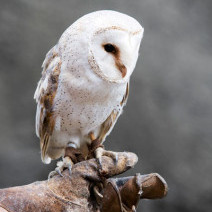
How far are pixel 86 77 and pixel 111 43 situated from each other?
0.41ft

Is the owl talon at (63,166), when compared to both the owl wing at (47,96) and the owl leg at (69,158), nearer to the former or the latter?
the owl leg at (69,158)

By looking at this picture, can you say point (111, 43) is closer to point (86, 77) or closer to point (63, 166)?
point (86, 77)

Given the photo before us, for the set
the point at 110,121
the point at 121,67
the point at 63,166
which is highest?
the point at 121,67

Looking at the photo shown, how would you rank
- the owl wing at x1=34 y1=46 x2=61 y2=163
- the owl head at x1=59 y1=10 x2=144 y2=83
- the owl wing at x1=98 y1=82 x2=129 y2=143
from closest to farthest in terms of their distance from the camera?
the owl head at x1=59 y1=10 x2=144 y2=83, the owl wing at x1=34 y1=46 x2=61 y2=163, the owl wing at x1=98 y1=82 x2=129 y2=143

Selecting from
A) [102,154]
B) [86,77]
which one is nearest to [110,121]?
[102,154]

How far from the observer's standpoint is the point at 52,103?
1.61 m

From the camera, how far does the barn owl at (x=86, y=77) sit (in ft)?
4.92

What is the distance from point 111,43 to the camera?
1.50 metres

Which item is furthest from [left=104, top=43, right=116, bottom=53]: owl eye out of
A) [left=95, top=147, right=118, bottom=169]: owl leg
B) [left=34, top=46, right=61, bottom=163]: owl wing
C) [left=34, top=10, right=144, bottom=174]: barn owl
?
[left=95, top=147, right=118, bottom=169]: owl leg

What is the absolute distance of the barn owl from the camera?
1500mm

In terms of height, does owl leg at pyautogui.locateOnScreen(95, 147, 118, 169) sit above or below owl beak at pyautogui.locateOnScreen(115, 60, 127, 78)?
below

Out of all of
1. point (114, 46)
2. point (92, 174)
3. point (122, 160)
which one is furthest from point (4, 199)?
point (114, 46)

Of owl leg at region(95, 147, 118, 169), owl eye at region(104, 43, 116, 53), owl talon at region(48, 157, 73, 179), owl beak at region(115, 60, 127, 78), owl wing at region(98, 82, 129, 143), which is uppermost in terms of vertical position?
owl eye at region(104, 43, 116, 53)

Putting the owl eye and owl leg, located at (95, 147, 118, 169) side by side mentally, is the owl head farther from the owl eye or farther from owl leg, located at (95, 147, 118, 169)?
owl leg, located at (95, 147, 118, 169)
